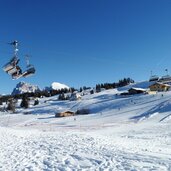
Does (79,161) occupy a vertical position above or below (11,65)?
below

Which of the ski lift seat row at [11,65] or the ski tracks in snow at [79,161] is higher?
the ski lift seat row at [11,65]

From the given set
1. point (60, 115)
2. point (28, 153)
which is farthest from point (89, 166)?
point (60, 115)

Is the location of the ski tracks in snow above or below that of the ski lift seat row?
below

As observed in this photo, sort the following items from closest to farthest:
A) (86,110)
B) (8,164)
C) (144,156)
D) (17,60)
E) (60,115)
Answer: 1. (8,164)
2. (144,156)
3. (17,60)
4. (60,115)
5. (86,110)

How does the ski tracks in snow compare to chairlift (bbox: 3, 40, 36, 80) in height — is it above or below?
below

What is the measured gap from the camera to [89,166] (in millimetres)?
14922

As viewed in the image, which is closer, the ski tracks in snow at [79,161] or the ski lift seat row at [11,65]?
the ski tracks in snow at [79,161]

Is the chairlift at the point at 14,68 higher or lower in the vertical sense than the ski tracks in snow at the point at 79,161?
higher

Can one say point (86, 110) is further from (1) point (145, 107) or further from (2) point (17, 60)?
(2) point (17, 60)

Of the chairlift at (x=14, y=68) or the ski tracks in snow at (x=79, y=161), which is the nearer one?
the ski tracks in snow at (x=79, y=161)

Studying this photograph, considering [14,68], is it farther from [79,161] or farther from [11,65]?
[79,161]

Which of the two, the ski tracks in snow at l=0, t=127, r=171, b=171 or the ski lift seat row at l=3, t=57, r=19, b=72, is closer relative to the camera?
the ski tracks in snow at l=0, t=127, r=171, b=171

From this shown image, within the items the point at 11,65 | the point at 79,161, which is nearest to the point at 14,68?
the point at 11,65

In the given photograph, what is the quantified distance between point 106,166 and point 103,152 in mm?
4282
